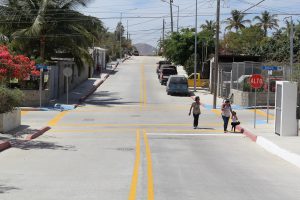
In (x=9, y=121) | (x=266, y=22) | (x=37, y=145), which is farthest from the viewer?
(x=266, y=22)

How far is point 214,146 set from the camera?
2094 cm

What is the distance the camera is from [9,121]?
2397 centimetres

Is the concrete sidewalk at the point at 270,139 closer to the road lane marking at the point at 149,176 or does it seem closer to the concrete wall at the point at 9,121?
the road lane marking at the point at 149,176

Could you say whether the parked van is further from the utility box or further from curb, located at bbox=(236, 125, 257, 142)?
the utility box

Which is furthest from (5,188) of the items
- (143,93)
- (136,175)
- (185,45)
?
(185,45)

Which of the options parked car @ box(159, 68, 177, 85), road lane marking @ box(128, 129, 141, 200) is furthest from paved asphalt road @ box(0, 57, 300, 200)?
parked car @ box(159, 68, 177, 85)

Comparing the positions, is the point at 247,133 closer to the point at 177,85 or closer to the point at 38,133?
the point at 38,133

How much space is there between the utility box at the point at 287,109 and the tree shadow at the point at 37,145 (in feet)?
29.7

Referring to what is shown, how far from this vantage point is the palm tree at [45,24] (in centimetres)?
4209

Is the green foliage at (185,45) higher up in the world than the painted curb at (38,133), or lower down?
higher up

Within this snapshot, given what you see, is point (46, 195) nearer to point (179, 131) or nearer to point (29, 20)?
point (179, 131)

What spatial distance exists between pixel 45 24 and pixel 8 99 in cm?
1951

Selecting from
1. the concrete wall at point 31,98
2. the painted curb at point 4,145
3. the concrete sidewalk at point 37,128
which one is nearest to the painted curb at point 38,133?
the concrete sidewalk at point 37,128

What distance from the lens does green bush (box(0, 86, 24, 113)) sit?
23156 mm
